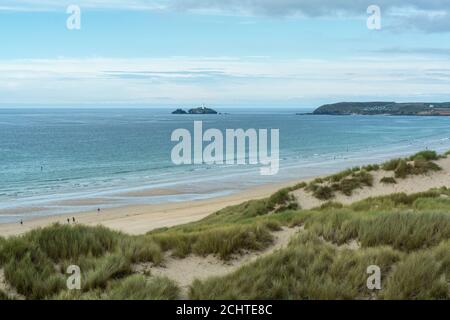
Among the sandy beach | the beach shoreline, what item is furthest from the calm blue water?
the sandy beach

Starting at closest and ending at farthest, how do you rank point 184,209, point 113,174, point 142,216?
point 142,216
point 184,209
point 113,174

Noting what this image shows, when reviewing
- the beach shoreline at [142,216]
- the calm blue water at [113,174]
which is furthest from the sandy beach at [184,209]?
the calm blue water at [113,174]

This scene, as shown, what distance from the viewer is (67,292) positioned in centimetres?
589

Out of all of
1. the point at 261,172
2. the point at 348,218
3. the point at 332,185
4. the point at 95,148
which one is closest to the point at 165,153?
the point at 95,148

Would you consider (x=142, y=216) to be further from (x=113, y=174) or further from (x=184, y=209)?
(x=113, y=174)

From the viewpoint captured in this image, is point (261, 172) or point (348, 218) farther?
point (261, 172)

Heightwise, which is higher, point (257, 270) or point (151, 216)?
point (257, 270)

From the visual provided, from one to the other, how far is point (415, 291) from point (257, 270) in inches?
73.5

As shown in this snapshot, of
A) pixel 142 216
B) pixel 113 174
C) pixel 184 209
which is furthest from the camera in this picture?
pixel 113 174

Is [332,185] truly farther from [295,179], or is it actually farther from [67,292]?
[295,179]

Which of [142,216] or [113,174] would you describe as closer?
[142,216]

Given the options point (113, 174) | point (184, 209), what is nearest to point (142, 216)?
point (184, 209)

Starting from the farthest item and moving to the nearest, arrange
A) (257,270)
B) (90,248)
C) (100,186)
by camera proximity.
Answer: (100,186) < (90,248) < (257,270)
